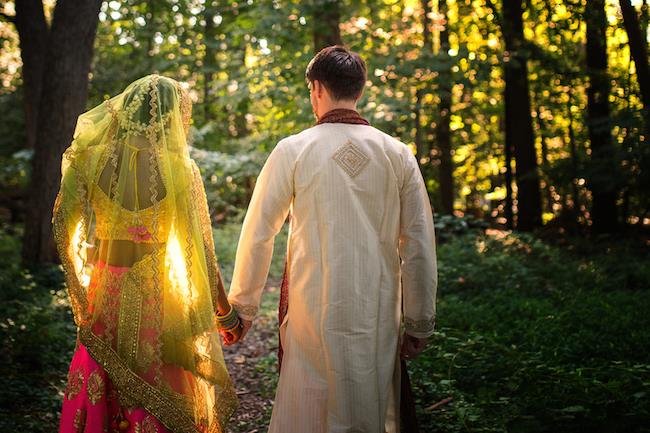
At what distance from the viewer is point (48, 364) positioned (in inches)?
184

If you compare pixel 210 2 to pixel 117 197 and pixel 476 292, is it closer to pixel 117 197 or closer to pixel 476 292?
pixel 476 292

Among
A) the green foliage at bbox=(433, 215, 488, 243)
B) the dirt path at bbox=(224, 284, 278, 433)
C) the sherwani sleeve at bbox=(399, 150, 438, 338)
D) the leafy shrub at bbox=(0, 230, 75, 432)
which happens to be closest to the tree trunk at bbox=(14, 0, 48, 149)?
the leafy shrub at bbox=(0, 230, 75, 432)

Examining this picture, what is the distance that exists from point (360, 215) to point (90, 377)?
1306 millimetres

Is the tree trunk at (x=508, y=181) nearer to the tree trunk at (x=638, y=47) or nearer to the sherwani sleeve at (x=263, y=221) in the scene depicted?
the tree trunk at (x=638, y=47)

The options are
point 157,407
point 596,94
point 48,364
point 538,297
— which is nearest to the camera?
point 157,407

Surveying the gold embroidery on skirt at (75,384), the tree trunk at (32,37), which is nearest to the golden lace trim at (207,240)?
the gold embroidery on skirt at (75,384)

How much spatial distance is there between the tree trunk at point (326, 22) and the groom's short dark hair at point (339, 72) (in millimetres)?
6195

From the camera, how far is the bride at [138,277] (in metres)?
2.60

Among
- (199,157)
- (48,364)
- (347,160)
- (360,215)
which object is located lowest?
(48,364)

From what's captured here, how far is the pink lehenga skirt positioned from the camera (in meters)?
2.56

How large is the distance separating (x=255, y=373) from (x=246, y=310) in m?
2.38

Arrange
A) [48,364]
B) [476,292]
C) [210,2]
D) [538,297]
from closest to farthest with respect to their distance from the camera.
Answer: [48,364], [538,297], [476,292], [210,2]

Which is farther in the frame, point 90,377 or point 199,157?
point 199,157

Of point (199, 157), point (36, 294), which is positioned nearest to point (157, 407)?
point (36, 294)
